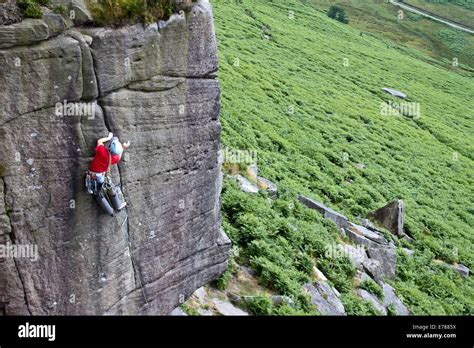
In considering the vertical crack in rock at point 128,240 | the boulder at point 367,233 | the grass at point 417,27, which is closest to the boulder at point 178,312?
the vertical crack in rock at point 128,240

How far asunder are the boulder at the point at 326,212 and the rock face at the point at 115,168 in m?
10.9

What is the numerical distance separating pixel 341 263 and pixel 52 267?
13.2m

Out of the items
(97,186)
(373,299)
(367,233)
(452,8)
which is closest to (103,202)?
(97,186)

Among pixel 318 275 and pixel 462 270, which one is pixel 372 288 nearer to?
pixel 318 275

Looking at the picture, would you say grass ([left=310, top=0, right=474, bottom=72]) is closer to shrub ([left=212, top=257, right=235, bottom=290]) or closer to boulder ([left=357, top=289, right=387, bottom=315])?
boulder ([left=357, top=289, right=387, bottom=315])

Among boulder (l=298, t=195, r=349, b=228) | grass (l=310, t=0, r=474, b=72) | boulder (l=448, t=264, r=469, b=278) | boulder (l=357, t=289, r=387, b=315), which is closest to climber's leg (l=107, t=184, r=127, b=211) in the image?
boulder (l=357, t=289, r=387, b=315)

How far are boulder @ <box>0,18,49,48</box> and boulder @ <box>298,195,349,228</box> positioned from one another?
17.2m

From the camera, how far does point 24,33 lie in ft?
34.0

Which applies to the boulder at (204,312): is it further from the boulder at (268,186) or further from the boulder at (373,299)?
the boulder at (268,186)

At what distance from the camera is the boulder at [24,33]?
33.4ft

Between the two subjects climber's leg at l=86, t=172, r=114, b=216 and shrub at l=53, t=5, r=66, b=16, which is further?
climber's leg at l=86, t=172, r=114, b=216

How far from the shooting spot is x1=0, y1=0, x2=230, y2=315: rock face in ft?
35.7

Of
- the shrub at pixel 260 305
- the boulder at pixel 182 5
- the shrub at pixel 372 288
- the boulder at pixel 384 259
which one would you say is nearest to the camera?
the boulder at pixel 182 5
